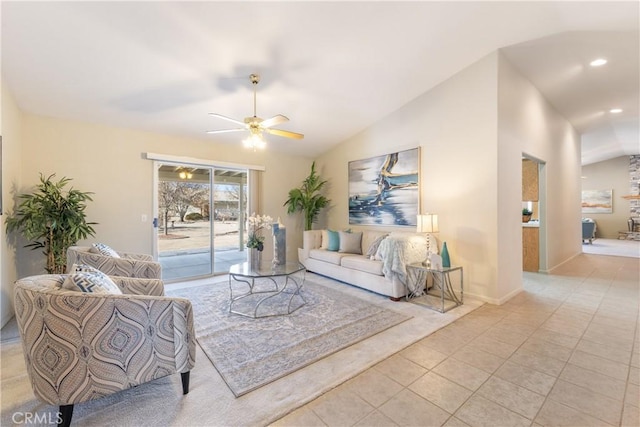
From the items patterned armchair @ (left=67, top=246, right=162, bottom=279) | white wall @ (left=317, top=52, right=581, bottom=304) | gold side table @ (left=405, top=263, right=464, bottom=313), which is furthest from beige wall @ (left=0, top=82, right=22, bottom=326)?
white wall @ (left=317, top=52, right=581, bottom=304)

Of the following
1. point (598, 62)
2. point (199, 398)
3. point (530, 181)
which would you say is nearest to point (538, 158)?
point (530, 181)

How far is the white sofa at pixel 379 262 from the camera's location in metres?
3.74

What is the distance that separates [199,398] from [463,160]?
A: 415 cm

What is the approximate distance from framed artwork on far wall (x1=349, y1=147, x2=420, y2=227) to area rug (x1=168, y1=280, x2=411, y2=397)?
1.88 meters

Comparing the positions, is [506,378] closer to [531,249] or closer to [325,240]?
[325,240]

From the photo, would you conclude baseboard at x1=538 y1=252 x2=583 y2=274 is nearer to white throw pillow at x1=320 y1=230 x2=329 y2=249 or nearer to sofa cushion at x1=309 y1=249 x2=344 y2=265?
sofa cushion at x1=309 y1=249 x2=344 y2=265

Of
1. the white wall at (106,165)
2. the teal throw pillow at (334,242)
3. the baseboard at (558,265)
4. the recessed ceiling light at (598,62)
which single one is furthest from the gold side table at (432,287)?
the white wall at (106,165)

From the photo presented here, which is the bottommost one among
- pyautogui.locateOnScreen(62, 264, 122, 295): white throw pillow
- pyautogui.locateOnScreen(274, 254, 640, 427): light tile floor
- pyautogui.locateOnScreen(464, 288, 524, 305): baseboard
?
pyautogui.locateOnScreen(274, 254, 640, 427): light tile floor

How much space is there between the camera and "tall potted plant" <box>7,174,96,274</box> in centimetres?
315

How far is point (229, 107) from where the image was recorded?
3963 millimetres

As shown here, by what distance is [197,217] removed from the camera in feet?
16.9

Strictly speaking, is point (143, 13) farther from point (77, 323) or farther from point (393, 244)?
point (393, 244)

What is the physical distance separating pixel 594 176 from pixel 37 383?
1648 centimetres

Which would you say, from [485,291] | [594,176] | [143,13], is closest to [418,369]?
[485,291]
